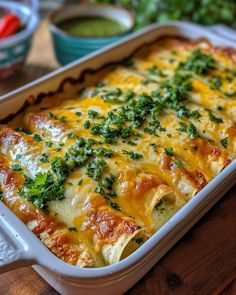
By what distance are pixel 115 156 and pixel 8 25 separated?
1563 mm

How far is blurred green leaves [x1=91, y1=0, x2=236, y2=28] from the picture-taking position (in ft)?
11.2

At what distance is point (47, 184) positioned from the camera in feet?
5.81

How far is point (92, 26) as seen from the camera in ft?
10.5

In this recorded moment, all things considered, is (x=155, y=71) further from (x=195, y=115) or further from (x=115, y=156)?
(x=115, y=156)

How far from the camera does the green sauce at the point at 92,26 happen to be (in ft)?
10.3

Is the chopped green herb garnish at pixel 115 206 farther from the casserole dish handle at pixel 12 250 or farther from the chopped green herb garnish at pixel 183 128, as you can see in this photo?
the chopped green herb garnish at pixel 183 128

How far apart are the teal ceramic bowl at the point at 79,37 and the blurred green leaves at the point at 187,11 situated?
33 centimetres

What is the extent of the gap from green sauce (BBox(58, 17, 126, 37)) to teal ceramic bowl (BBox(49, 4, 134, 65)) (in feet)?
0.08

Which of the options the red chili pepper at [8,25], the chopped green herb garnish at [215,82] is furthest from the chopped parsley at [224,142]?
the red chili pepper at [8,25]

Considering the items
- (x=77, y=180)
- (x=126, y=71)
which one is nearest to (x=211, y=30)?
(x=126, y=71)

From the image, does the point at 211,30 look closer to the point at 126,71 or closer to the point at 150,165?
the point at 126,71

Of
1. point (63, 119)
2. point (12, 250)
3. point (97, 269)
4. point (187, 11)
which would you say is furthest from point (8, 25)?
point (97, 269)

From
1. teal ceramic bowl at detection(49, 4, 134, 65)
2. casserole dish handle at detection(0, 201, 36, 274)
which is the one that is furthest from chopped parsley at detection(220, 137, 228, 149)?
teal ceramic bowl at detection(49, 4, 134, 65)

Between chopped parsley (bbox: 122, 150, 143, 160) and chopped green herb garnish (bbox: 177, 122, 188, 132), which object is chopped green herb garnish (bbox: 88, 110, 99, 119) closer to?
chopped parsley (bbox: 122, 150, 143, 160)
